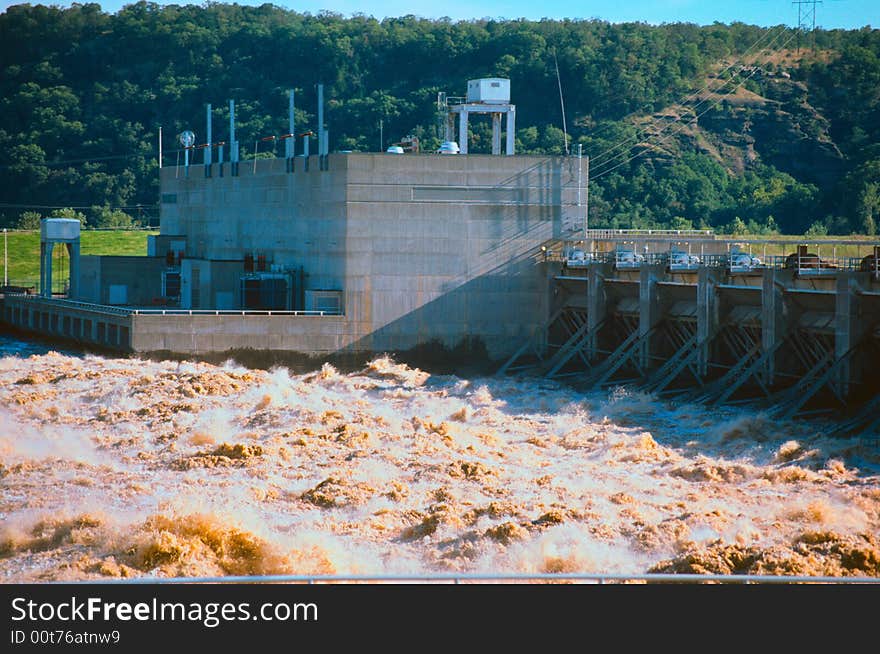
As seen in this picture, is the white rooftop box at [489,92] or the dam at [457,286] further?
the white rooftop box at [489,92]

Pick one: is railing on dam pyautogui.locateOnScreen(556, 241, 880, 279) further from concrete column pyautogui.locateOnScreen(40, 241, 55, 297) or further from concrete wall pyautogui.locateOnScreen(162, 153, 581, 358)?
concrete column pyautogui.locateOnScreen(40, 241, 55, 297)

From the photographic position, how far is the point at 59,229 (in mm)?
61688

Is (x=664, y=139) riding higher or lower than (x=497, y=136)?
higher

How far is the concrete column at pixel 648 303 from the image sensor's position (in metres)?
46.8

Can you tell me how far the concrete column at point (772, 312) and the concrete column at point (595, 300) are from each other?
28.0ft

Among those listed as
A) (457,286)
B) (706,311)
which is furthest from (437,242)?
(706,311)

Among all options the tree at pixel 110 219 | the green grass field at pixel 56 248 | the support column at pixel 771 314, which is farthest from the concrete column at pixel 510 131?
the tree at pixel 110 219

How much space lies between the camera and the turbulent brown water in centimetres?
2552

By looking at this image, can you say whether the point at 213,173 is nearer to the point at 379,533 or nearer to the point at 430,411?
the point at 430,411

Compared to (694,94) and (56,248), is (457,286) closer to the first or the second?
(56,248)

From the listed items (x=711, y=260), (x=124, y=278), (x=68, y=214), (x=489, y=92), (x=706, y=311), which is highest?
(x=489, y=92)

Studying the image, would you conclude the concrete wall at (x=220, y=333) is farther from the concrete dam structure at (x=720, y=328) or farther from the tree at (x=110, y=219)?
the tree at (x=110, y=219)

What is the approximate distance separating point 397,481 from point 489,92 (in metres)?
29.1
